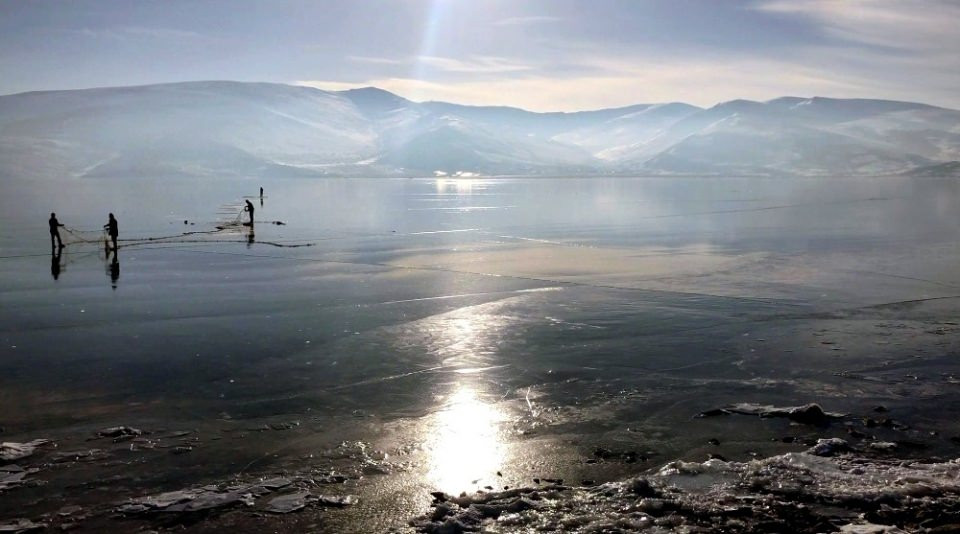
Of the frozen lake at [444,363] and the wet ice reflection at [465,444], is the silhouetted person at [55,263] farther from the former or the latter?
the wet ice reflection at [465,444]

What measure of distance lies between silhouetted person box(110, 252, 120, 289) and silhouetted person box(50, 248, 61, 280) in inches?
82.3

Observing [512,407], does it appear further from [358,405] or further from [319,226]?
[319,226]

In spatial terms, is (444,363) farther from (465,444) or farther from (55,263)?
(55,263)

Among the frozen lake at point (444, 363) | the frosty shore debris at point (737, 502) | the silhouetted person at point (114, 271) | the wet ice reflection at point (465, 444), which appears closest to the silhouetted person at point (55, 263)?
the frozen lake at point (444, 363)

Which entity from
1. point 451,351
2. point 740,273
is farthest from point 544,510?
point 740,273

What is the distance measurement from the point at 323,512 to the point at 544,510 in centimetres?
292

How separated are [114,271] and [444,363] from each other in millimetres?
22205

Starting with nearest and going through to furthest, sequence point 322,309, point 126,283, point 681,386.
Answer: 1. point 681,386
2. point 322,309
3. point 126,283

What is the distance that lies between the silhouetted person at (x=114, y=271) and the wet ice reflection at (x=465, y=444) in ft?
65.9

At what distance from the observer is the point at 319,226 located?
6022cm

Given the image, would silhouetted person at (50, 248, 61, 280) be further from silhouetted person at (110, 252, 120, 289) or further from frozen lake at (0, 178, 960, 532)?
silhouetted person at (110, 252, 120, 289)

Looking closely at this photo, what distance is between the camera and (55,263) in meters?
35.8

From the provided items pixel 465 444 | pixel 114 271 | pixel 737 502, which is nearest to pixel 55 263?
pixel 114 271

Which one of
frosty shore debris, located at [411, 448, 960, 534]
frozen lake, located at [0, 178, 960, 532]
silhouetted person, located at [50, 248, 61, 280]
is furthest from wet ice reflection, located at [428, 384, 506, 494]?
silhouetted person, located at [50, 248, 61, 280]
